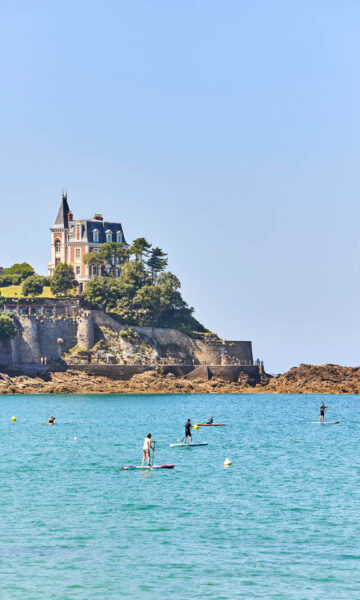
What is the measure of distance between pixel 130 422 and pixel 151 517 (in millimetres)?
50480

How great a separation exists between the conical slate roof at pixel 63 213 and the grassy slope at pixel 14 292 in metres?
12.8

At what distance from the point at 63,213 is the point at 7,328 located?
34480mm

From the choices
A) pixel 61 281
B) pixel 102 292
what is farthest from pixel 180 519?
pixel 61 281

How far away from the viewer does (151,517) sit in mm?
36969

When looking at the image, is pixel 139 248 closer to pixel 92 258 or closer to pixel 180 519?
pixel 92 258

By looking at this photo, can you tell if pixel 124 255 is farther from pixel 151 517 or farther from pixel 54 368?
pixel 151 517

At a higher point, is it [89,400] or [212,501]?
[89,400]

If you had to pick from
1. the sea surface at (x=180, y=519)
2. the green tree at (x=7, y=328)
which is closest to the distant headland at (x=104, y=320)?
the green tree at (x=7, y=328)

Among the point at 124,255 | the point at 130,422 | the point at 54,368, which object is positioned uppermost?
the point at 124,255

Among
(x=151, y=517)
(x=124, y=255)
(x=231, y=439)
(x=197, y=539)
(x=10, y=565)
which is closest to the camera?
(x=10, y=565)

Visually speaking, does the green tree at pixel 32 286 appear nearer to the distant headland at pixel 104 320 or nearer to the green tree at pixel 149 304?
the distant headland at pixel 104 320

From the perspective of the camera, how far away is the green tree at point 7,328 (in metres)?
127

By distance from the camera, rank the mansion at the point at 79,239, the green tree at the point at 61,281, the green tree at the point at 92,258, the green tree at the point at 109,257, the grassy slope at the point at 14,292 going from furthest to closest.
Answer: the mansion at the point at 79,239
the grassy slope at the point at 14,292
the green tree at the point at 109,257
the green tree at the point at 61,281
the green tree at the point at 92,258

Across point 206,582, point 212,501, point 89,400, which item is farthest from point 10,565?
point 89,400
